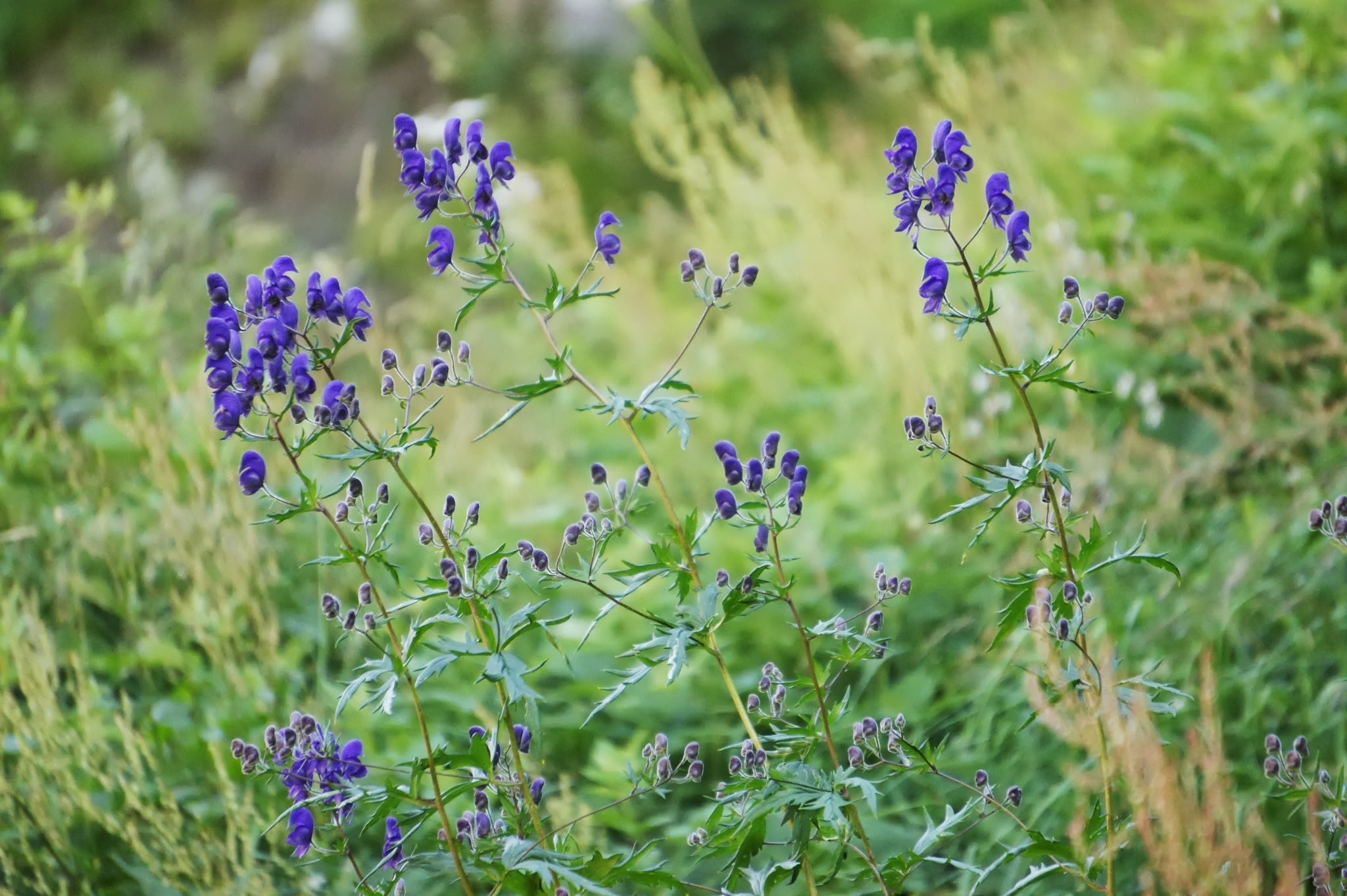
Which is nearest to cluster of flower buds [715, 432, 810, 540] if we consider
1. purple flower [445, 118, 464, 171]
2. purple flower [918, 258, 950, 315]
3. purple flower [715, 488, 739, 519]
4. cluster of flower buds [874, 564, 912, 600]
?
purple flower [715, 488, 739, 519]

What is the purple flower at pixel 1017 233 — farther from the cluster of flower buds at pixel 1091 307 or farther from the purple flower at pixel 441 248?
the purple flower at pixel 441 248

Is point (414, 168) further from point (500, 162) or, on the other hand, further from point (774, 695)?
point (774, 695)

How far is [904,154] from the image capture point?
4.32 feet

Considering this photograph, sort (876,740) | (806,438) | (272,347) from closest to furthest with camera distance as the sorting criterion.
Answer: (272,347)
(876,740)
(806,438)

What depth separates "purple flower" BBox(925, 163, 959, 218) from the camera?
52.7 inches

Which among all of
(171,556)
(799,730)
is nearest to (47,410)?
(171,556)

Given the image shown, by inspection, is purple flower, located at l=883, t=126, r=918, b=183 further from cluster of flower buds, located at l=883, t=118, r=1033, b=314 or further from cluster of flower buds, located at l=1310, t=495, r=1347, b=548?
cluster of flower buds, located at l=1310, t=495, r=1347, b=548

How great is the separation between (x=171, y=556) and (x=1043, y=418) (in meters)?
2.32

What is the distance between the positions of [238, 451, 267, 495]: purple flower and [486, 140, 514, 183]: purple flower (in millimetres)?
436

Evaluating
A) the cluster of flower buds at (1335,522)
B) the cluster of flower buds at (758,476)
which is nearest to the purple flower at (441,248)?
the cluster of flower buds at (758,476)

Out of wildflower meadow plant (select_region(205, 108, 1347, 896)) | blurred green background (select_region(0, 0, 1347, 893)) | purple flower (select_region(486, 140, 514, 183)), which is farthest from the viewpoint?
blurred green background (select_region(0, 0, 1347, 893))

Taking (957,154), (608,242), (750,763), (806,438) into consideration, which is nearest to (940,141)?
(957,154)

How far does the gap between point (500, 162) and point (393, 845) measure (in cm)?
82

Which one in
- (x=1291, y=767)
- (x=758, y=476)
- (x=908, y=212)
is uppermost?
(x=908, y=212)
